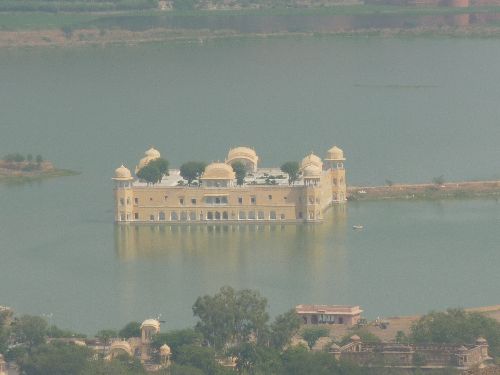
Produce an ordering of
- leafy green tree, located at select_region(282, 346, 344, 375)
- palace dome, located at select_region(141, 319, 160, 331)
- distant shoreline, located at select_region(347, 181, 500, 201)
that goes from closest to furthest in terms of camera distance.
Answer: leafy green tree, located at select_region(282, 346, 344, 375)
palace dome, located at select_region(141, 319, 160, 331)
distant shoreline, located at select_region(347, 181, 500, 201)

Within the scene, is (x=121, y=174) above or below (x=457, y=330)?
above

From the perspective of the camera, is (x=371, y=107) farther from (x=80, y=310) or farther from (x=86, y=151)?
(x=80, y=310)

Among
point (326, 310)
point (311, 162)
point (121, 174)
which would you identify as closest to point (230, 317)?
point (326, 310)

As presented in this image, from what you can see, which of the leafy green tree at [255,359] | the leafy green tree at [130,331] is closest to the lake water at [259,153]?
the leafy green tree at [130,331]

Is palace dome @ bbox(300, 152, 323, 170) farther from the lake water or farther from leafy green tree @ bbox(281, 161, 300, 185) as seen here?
the lake water

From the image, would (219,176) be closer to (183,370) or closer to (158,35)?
(183,370)

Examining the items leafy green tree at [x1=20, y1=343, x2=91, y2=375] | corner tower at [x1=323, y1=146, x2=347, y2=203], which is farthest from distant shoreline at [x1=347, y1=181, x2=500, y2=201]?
leafy green tree at [x1=20, y1=343, x2=91, y2=375]
